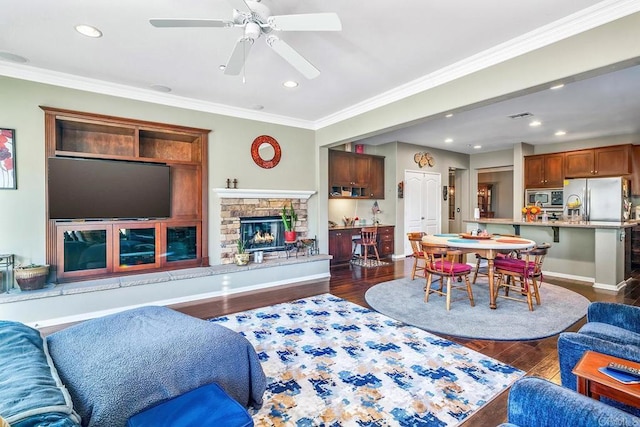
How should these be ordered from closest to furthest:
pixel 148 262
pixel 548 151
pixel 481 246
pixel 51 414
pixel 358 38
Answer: pixel 51 414 < pixel 358 38 < pixel 481 246 < pixel 148 262 < pixel 548 151

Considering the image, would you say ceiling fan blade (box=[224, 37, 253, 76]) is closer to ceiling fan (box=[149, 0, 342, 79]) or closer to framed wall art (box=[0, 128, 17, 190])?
ceiling fan (box=[149, 0, 342, 79])

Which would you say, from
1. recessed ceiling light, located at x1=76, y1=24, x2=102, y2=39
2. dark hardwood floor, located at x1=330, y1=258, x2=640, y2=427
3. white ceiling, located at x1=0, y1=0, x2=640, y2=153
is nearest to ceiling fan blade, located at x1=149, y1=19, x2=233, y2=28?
white ceiling, located at x1=0, y1=0, x2=640, y2=153

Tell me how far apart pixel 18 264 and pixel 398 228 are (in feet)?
22.2

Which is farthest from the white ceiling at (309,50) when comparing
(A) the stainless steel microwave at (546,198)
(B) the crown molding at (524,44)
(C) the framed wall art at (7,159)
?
(A) the stainless steel microwave at (546,198)

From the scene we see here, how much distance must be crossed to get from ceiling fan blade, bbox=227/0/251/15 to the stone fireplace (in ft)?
9.22

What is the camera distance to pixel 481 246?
12.3 ft

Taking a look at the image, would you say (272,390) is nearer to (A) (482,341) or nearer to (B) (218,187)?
(A) (482,341)

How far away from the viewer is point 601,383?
129 centimetres

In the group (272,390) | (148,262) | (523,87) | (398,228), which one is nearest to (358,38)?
(523,87)

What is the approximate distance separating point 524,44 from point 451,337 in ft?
9.24

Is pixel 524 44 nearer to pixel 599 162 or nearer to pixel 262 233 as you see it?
pixel 262 233


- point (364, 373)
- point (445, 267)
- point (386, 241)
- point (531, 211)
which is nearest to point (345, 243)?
point (386, 241)

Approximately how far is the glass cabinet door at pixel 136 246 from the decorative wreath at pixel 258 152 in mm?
1813

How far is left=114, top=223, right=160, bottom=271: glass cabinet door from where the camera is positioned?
414 cm
